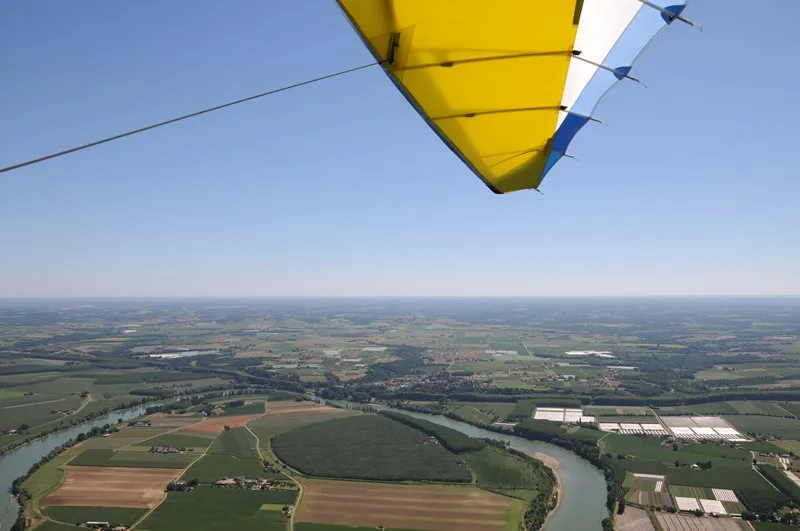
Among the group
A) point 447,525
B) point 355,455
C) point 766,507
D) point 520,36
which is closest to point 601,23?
point 520,36

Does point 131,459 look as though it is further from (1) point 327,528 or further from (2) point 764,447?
(2) point 764,447

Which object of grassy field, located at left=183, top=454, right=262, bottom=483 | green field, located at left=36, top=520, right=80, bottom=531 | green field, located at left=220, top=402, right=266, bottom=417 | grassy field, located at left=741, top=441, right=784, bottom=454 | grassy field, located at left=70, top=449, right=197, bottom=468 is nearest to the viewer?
green field, located at left=36, top=520, right=80, bottom=531

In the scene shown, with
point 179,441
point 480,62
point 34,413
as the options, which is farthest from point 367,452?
point 480,62

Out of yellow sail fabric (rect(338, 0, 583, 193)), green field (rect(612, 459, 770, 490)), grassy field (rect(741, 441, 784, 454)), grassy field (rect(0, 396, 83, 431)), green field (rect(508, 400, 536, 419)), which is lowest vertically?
green field (rect(612, 459, 770, 490))

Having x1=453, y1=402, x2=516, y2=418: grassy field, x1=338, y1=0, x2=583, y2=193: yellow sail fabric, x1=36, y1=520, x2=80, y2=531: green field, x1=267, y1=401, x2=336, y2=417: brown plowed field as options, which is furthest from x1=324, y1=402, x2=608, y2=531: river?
x1=338, y1=0, x2=583, y2=193: yellow sail fabric

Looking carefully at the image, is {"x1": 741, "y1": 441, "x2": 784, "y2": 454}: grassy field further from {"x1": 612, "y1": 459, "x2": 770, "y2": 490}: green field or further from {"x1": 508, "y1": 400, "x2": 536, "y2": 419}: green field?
{"x1": 508, "y1": 400, "x2": 536, "y2": 419}: green field

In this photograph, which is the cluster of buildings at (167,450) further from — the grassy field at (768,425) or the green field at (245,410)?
the grassy field at (768,425)
